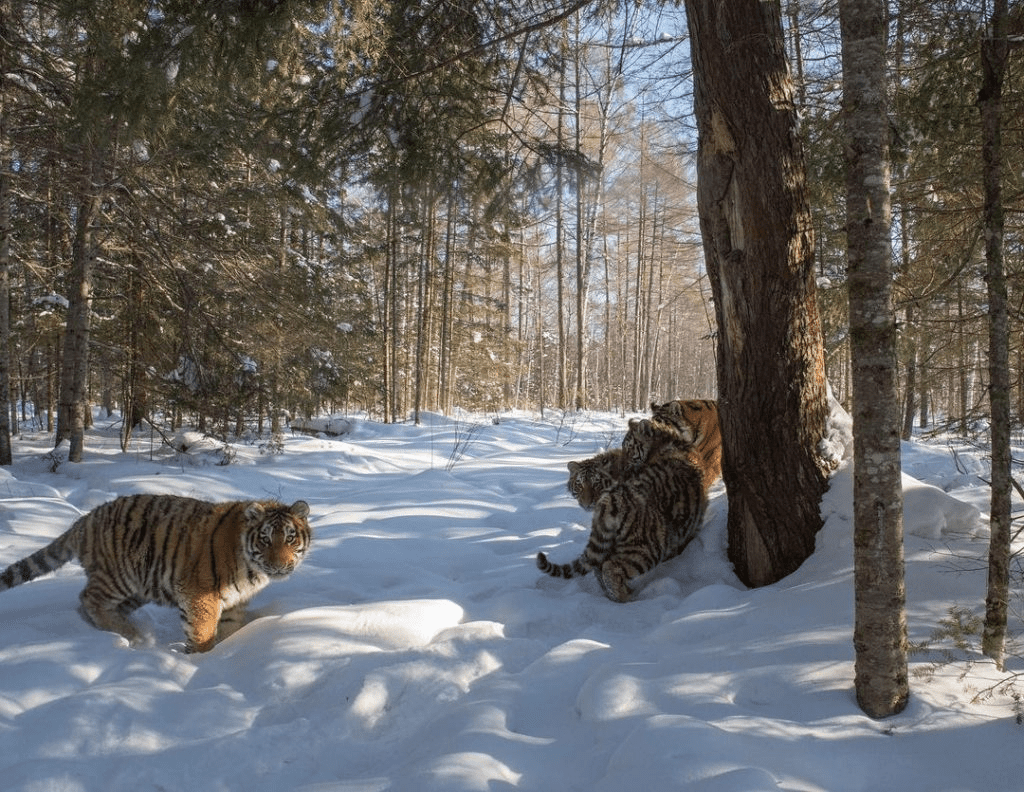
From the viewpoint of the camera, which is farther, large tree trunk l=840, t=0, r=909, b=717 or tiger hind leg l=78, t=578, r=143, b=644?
tiger hind leg l=78, t=578, r=143, b=644

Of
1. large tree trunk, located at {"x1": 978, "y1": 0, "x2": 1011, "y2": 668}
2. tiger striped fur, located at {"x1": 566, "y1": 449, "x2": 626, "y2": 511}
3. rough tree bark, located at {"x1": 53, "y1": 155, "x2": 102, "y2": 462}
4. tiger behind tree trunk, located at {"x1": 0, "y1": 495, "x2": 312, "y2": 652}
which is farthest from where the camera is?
rough tree bark, located at {"x1": 53, "y1": 155, "x2": 102, "y2": 462}

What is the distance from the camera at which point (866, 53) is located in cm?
256

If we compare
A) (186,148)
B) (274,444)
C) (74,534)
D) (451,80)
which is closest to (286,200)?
(186,148)

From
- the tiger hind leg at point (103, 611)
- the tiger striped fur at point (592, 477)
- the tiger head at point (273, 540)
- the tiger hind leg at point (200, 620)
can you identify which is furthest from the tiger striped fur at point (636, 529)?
the tiger hind leg at point (103, 611)

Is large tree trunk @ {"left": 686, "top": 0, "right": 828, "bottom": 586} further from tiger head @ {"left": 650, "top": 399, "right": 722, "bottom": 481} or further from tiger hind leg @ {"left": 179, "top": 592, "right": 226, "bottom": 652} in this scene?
tiger hind leg @ {"left": 179, "top": 592, "right": 226, "bottom": 652}

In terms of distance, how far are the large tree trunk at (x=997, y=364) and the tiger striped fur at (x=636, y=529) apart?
216 centimetres

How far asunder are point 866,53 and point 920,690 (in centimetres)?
268

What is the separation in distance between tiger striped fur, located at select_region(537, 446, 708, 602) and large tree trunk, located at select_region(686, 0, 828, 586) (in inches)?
27.6

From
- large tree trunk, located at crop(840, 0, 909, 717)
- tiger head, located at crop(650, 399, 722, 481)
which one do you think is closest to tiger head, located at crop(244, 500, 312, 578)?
large tree trunk, located at crop(840, 0, 909, 717)

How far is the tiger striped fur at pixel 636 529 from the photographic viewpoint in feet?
15.4

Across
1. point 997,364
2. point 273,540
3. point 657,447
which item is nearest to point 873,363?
point 997,364

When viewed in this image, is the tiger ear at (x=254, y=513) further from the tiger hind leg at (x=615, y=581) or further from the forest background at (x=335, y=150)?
the forest background at (x=335, y=150)

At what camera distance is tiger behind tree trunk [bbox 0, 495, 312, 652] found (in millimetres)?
4172

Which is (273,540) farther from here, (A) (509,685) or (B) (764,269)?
(B) (764,269)
